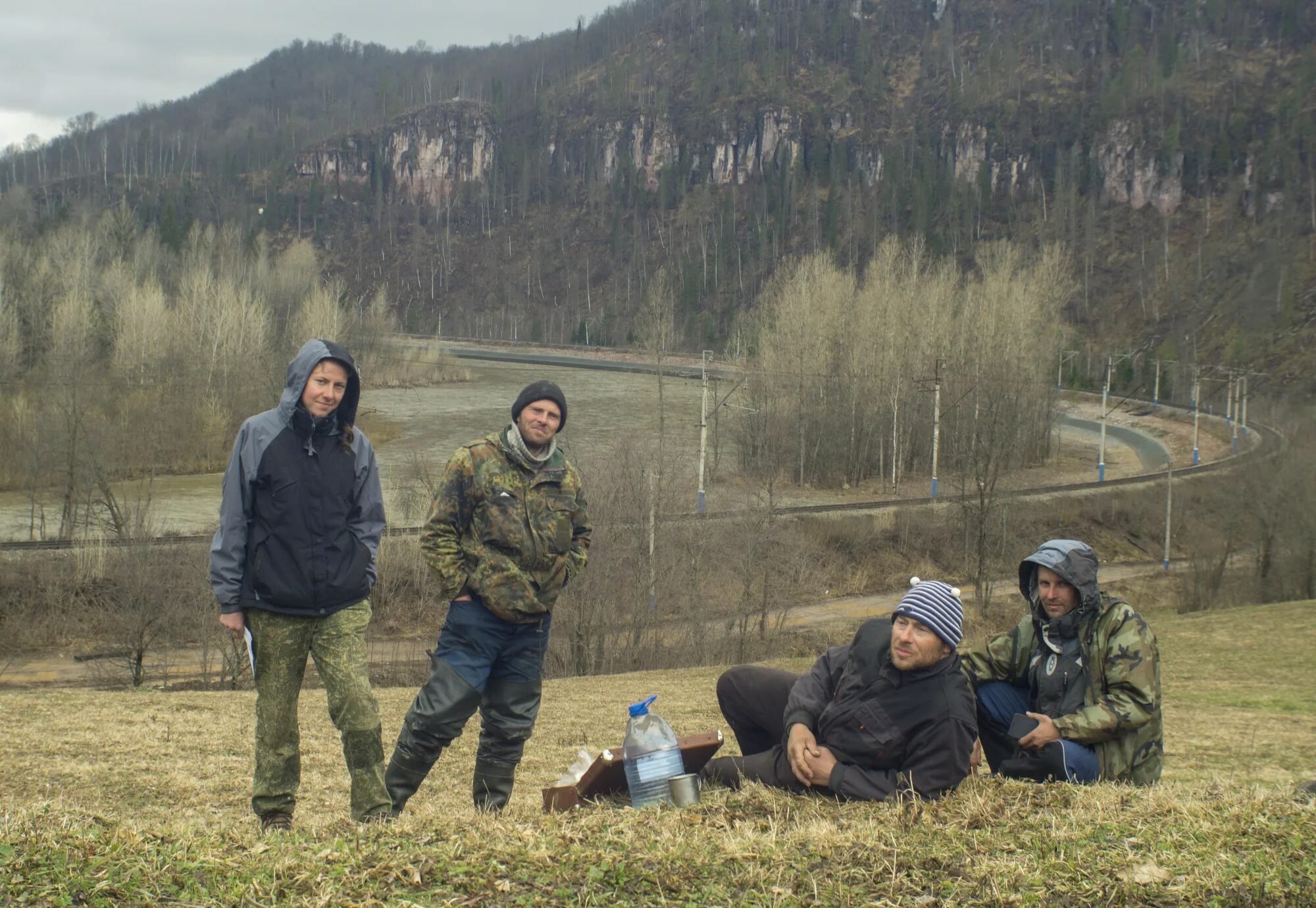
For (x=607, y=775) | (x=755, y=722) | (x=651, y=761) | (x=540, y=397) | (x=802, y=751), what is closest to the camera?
(x=802, y=751)

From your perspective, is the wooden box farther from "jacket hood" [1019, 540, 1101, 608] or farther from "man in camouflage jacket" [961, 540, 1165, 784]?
"jacket hood" [1019, 540, 1101, 608]

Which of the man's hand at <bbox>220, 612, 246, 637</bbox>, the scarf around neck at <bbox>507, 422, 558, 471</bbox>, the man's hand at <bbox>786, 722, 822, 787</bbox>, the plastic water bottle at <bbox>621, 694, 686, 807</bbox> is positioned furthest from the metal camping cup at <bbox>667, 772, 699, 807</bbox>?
the man's hand at <bbox>220, 612, 246, 637</bbox>

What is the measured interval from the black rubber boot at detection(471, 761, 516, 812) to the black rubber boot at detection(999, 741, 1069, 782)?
2474 millimetres

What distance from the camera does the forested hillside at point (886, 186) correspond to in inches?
4257

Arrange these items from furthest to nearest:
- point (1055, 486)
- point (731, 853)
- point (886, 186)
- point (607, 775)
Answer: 1. point (886, 186)
2. point (1055, 486)
3. point (607, 775)
4. point (731, 853)

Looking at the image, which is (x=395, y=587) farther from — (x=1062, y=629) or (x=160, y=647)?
(x=1062, y=629)

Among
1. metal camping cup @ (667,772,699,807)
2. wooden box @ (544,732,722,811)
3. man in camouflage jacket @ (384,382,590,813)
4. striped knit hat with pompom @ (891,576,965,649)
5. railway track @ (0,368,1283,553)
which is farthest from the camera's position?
railway track @ (0,368,1283,553)

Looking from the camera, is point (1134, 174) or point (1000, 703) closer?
point (1000, 703)

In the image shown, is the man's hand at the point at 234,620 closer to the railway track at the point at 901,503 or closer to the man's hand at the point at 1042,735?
the man's hand at the point at 1042,735

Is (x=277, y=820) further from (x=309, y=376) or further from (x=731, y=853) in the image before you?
(x=731, y=853)

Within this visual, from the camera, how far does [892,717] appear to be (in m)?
4.95

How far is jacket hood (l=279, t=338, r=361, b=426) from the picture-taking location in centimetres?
530

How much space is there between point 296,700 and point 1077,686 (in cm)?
377

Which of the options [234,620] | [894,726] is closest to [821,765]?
[894,726]
